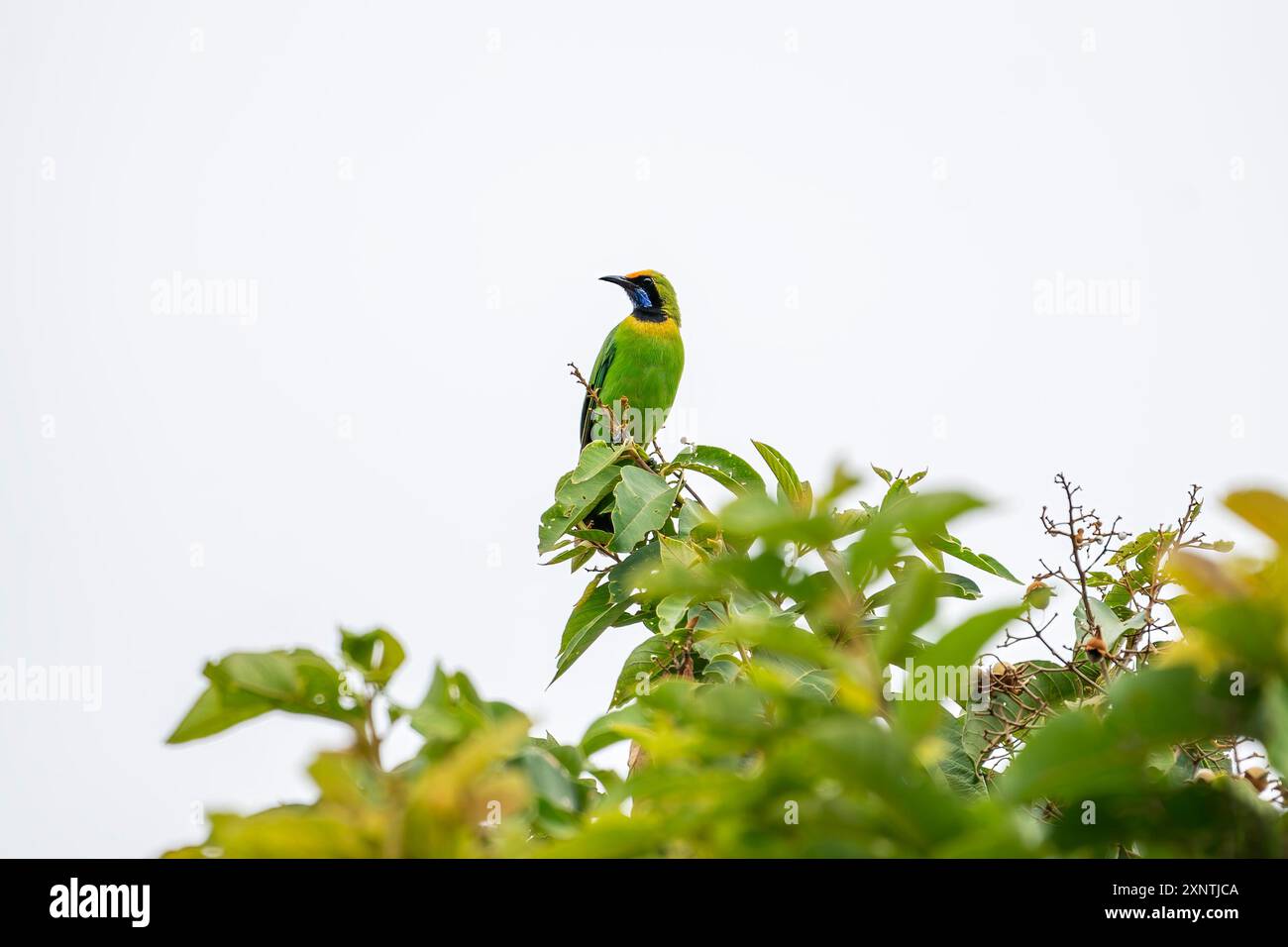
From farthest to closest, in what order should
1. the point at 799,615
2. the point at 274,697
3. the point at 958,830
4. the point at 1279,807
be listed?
the point at 799,615, the point at 1279,807, the point at 274,697, the point at 958,830

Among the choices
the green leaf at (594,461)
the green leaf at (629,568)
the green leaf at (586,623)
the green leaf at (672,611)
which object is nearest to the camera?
the green leaf at (672,611)

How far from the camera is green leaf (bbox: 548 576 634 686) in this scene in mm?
3219

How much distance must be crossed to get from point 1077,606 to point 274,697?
7.05ft

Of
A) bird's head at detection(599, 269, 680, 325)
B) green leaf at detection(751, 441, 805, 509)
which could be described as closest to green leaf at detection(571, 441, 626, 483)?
green leaf at detection(751, 441, 805, 509)

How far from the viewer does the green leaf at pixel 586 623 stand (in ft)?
10.6

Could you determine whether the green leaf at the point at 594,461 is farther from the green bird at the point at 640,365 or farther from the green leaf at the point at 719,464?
the green bird at the point at 640,365

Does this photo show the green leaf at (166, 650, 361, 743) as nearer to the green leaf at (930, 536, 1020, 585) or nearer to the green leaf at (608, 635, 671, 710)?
the green leaf at (608, 635, 671, 710)

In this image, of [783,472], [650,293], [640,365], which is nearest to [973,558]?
[783,472]

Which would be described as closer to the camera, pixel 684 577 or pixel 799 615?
pixel 684 577

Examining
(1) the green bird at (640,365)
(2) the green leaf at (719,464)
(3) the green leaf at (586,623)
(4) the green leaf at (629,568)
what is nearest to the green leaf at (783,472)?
(2) the green leaf at (719,464)

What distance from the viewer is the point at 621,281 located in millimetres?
9508
